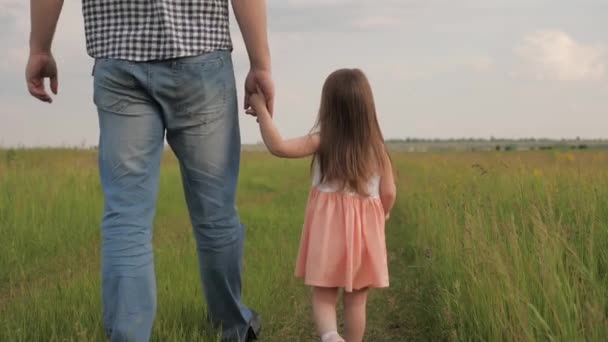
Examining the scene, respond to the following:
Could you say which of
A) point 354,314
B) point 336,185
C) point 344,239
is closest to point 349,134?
point 336,185

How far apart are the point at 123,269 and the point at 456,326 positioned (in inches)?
67.7

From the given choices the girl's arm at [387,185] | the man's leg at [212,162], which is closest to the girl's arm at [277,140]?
the man's leg at [212,162]

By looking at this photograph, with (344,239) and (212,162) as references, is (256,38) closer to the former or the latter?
(212,162)

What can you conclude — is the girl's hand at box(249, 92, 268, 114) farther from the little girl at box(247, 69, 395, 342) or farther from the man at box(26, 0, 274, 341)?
the little girl at box(247, 69, 395, 342)

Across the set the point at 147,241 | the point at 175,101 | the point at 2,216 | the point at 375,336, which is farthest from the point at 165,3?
the point at 2,216

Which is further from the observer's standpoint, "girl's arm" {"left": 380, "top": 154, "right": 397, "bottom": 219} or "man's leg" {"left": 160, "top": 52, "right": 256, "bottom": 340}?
"girl's arm" {"left": 380, "top": 154, "right": 397, "bottom": 219}

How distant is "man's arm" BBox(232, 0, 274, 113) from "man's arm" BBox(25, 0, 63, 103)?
2.53 feet

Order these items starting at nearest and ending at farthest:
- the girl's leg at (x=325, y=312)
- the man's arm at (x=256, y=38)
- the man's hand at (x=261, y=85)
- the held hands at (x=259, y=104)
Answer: the man's arm at (x=256, y=38) → the man's hand at (x=261, y=85) → the held hands at (x=259, y=104) → the girl's leg at (x=325, y=312)

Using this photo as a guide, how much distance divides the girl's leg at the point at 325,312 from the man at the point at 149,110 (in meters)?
0.75

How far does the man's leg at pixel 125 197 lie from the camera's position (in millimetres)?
2867

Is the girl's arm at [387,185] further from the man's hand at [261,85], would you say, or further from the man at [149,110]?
the man at [149,110]

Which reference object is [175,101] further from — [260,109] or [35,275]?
[35,275]

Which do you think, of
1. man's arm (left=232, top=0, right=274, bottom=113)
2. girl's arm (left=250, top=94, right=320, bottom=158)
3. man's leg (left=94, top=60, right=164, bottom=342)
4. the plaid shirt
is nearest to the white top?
girl's arm (left=250, top=94, right=320, bottom=158)

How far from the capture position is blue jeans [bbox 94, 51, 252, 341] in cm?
288
